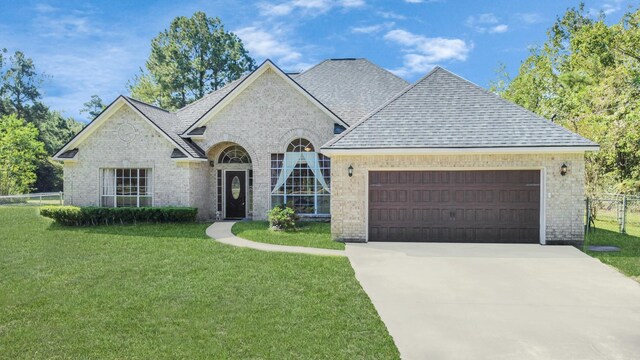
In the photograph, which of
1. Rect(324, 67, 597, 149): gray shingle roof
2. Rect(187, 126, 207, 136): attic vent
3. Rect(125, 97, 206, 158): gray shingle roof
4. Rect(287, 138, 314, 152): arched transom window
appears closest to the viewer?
Rect(324, 67, 597, 149): gray shingle roof

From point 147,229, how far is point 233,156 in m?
5.41

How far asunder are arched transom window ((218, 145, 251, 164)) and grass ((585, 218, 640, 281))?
13679mm

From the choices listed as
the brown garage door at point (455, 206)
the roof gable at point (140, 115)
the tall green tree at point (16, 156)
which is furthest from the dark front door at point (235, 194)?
the tall green tree at point (16, 156)

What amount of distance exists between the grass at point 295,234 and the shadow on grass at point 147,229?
1.43m

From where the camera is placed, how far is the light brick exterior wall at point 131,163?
1659 centimetres

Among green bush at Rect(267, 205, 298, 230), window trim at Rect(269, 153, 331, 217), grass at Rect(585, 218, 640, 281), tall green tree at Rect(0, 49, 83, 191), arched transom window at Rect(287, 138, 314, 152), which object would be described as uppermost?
tall green tree at Rect(0, 49, 83, 191)

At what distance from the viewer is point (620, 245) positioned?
11781 millimetres

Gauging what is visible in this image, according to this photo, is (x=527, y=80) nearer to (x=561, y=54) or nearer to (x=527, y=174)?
(x=561, y=54)

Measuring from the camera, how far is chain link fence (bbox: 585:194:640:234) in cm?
1543

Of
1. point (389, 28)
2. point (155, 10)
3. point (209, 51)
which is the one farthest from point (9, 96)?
point (389, 28)

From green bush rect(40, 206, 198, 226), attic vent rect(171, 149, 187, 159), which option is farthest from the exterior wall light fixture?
attic vent rect(171, 149, 187, 159)

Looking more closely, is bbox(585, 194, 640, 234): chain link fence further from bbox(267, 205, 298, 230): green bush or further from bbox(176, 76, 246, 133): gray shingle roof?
bbox(176, 76, 246, 133): gray shingle roof

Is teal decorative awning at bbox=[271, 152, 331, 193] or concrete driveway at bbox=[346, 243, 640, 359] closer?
concrete driveway at bbox=[346, 243, 640, 359]

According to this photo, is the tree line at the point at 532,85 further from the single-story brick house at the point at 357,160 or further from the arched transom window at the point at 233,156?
the arched transom window at the point at 233,156
